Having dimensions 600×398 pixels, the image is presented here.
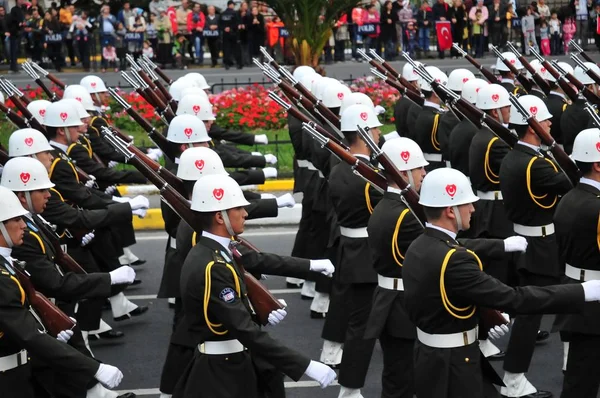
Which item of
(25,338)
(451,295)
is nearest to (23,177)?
(25,338)

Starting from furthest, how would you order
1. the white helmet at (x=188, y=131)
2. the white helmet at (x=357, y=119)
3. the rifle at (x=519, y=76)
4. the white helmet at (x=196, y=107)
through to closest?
the rifle at (x=519, y=76) < the white helmet at (x=196, y=107) < the white helmet at (x=188, y=131) < the white helmet at (x=357, y=119)

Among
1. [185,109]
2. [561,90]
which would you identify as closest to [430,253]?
[185,109]

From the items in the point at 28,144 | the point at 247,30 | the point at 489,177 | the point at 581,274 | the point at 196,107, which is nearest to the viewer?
the point at 581,274

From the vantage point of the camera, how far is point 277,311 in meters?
6.53

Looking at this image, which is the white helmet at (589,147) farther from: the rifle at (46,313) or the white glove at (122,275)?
the rifle at (46,313)

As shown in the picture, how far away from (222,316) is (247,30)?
2288 cm

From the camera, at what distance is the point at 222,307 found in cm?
615

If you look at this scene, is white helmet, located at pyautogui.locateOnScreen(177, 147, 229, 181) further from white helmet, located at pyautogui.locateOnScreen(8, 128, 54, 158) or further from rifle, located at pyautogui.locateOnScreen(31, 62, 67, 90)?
rifle, located at pyautogui.locateOnScreen(31, 62, 67, 90)

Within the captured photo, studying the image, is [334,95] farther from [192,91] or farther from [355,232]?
[355,232]

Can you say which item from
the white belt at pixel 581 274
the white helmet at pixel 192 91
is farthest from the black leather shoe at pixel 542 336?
the white helmet at pixel 192 91

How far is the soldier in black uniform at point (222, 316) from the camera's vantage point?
6.19m

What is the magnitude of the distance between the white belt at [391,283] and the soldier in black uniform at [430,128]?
15.8 ft

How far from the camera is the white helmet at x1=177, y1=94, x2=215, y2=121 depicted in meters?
10.7

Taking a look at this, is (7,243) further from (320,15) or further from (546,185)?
(320,15)
